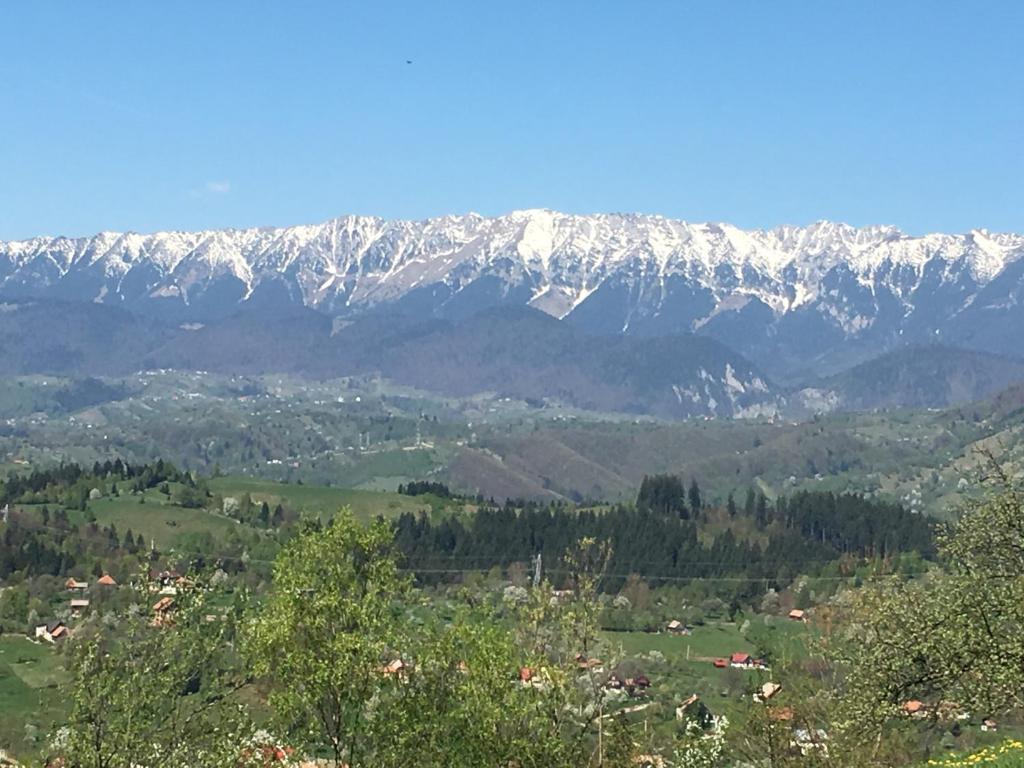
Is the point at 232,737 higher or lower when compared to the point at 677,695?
higher

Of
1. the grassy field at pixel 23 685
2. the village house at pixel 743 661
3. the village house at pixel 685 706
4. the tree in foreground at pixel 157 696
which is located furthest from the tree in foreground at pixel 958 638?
the village house at pixel 743 661

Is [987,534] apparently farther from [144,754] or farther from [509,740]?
[144,754]

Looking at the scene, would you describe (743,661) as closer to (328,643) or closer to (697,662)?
(697,662)

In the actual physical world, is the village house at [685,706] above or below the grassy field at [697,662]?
above

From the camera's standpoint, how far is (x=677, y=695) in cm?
14725

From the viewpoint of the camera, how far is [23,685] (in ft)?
490

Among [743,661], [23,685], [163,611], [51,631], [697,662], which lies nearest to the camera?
[163,611]

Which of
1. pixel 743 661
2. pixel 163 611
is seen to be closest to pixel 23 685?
pixel 743 661

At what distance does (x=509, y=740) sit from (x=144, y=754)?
1101cm

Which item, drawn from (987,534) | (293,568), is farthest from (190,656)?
(987,534)

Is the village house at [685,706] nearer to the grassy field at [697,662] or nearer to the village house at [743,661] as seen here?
the grassy field at [697,662]

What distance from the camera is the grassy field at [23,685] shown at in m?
103

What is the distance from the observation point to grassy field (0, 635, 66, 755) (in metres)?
103

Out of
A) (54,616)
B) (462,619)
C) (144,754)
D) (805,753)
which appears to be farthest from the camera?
(54,616)
